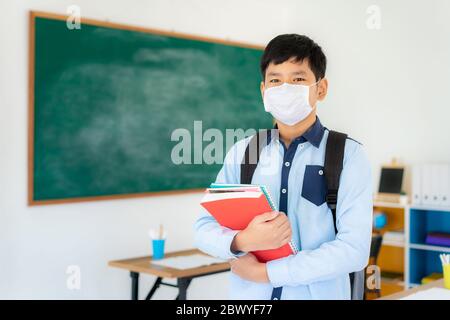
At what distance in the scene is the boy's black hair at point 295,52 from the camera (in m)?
1.41

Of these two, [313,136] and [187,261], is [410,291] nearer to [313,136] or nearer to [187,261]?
[313,136]

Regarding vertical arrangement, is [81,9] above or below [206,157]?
above

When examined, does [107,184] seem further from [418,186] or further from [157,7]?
[418,186]

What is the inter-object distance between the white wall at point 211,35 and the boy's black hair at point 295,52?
2.17 m

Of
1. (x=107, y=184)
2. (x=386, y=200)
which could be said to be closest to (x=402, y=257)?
(x=386, y=200)

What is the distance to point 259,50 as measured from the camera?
4.41 meters

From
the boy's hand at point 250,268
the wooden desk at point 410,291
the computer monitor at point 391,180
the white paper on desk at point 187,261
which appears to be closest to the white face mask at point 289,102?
the boy's hand at point 250,268

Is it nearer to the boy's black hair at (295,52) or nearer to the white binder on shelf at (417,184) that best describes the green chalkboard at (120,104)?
the white binder on shelf at (417,184)

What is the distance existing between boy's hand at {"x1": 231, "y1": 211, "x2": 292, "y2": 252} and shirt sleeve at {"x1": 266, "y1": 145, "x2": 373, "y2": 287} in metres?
0.06

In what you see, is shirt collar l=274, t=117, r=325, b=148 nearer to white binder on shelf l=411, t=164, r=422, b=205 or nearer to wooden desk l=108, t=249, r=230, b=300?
wooden desk l=108, t=249, r=230, b=300

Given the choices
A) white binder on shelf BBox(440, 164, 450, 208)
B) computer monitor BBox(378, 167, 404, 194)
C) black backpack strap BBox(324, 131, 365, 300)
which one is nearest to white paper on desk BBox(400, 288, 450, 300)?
black backpack strap BBox(324, 131, 365, 300)

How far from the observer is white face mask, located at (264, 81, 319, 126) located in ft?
4.60

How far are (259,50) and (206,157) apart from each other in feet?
3.09

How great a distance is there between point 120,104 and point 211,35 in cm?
90
